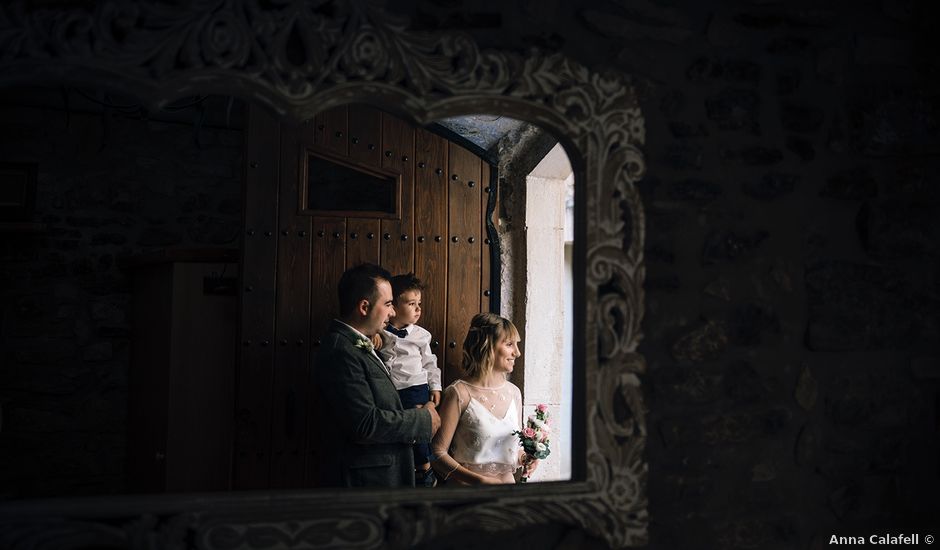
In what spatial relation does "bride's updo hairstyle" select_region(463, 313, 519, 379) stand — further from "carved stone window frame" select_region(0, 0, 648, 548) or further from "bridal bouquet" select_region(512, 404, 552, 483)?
"carved stone window frame" select_region(0, 0, 648, 548)

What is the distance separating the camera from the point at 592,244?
2.71 metres

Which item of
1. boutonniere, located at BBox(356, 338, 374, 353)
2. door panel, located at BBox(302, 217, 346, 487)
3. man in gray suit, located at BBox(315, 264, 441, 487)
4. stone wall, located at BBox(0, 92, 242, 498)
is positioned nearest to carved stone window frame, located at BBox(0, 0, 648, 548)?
man in gray suit, located at BBox(315, 264, 441, 487)

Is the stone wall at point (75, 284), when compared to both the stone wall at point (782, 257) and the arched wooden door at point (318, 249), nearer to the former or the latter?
the arched wooden door at point (318, 249)

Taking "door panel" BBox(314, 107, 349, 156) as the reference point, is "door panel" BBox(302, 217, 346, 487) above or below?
below

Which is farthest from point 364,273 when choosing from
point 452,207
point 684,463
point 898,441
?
point 898,441

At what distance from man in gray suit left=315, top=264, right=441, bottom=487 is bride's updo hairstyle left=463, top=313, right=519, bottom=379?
483 mm

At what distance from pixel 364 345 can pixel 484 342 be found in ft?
2.21

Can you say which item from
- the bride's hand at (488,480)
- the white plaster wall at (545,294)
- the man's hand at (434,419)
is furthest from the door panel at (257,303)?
the white plaster wall at (545,294)

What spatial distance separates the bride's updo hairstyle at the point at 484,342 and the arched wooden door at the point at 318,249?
0.98 ft

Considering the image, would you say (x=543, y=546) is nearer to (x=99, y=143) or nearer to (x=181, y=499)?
(x=181, y=499)

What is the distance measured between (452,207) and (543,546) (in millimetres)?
2024

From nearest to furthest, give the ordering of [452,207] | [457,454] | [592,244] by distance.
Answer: [592,244], [457,454], [452,207]

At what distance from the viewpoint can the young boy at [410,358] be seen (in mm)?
3891

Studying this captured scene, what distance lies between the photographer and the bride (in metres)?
3.82
